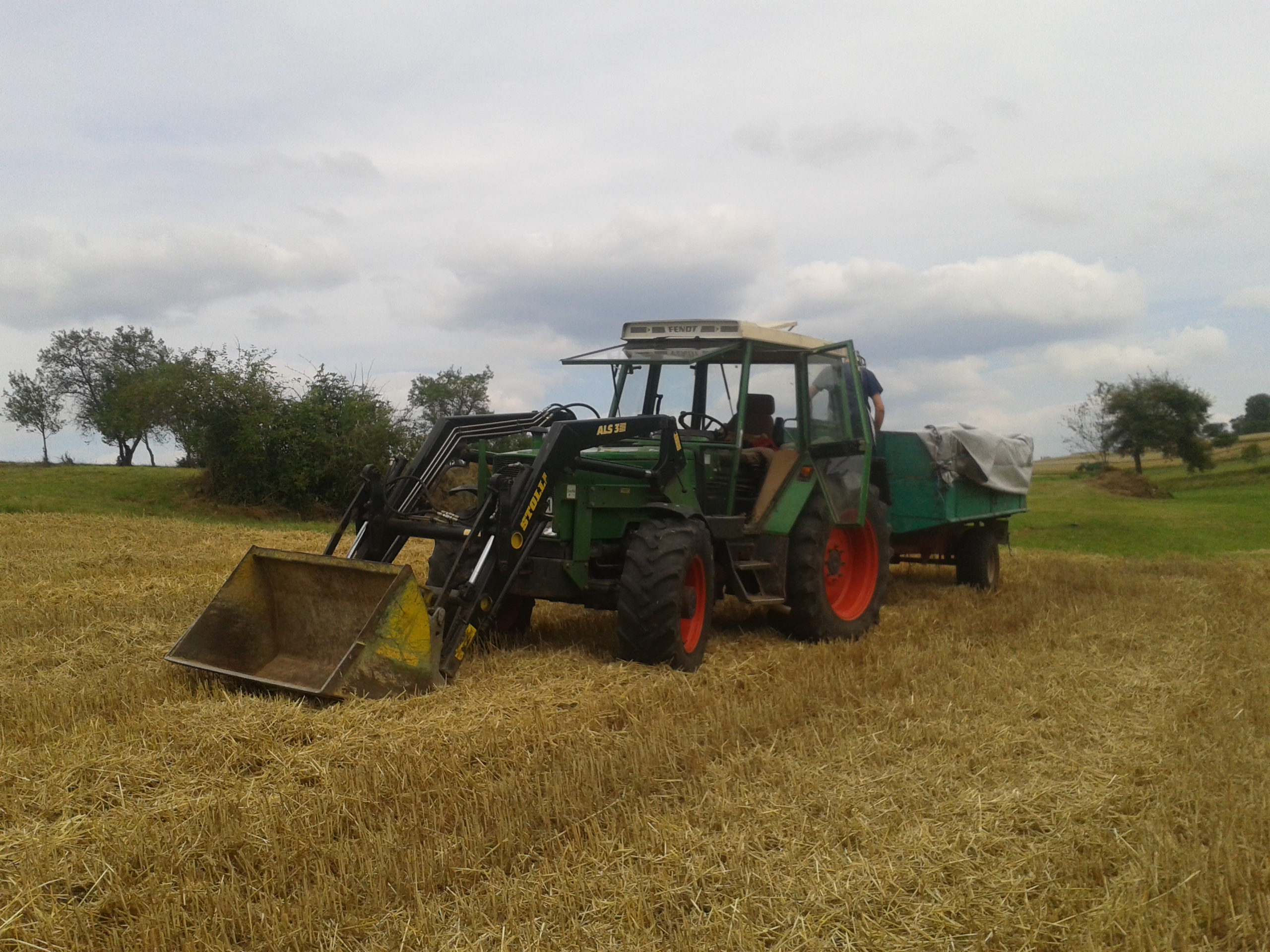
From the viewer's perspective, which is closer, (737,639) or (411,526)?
(411,526)

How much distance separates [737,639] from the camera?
7836 millimetres

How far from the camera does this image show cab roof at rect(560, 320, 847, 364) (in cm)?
766

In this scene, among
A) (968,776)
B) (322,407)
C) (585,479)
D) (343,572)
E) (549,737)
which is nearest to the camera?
(968,776)

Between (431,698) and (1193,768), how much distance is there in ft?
11.5

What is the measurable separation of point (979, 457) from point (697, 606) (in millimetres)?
4832

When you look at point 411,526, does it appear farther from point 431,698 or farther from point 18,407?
point 18,407

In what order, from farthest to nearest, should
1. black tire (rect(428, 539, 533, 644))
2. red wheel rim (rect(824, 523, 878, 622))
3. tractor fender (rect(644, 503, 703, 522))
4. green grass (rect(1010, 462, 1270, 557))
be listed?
1. green grass (rect(1010, 462, 1270, 557))
2. red wheel rim (rect(824, 523, 878, 622))
3. black tire (rect(428, 539, 533, 644))
4. tractor fender (rect(644, 503, 703, 522))

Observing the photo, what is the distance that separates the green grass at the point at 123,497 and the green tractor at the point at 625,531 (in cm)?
1341

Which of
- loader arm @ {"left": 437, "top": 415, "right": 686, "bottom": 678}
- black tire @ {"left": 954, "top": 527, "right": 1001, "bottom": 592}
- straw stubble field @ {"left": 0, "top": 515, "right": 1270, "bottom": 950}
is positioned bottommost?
straw stubble field @ {"left": 0, "top": 515, "right": 1270, "bottom": 950}

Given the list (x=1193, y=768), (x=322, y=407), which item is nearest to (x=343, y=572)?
(x=1193, y=768)

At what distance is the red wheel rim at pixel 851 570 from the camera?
8.37m

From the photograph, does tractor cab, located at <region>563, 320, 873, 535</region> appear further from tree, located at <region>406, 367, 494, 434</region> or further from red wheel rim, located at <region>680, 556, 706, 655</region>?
tree, located at <region>406, 367, 494, 434</region>

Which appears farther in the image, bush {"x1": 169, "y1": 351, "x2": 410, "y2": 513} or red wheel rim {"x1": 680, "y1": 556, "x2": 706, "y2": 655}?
bush {"x1": 169, "y1": 351, "x2": 410, "y2": 513}

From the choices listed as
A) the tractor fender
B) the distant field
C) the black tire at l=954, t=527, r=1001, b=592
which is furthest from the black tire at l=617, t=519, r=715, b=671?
the distant field
